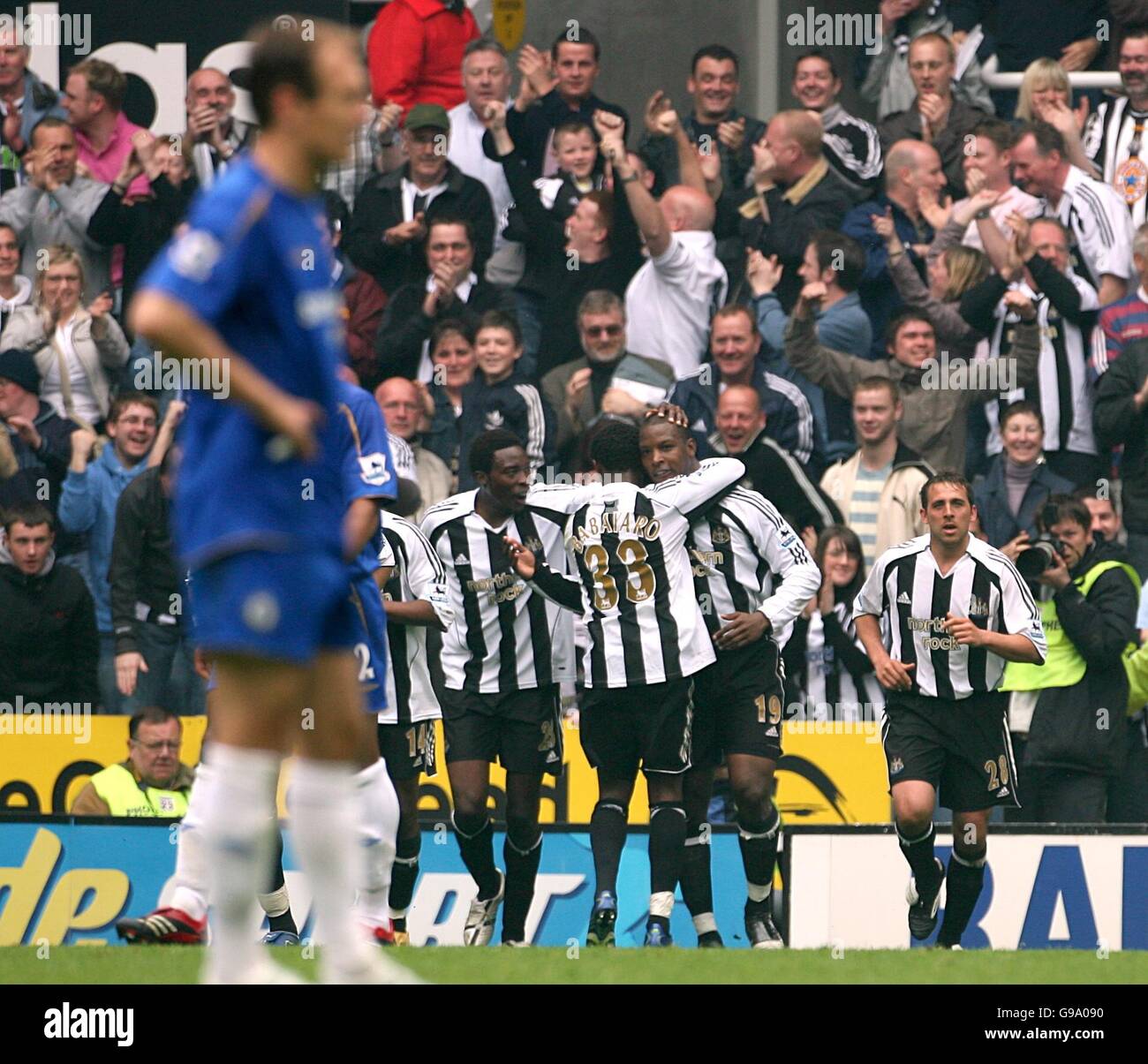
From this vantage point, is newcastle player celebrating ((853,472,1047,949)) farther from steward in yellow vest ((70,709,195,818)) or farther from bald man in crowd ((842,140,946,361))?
steward in yellow vest ((70,709,195,818))

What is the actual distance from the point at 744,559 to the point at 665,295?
3.16 metres

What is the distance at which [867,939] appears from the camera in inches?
405

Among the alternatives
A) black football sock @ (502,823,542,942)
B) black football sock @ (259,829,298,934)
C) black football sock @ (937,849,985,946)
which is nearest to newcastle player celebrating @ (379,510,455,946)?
black football sock @ (502,823,542,942)

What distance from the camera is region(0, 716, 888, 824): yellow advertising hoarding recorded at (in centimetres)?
1123

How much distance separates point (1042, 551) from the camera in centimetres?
1070

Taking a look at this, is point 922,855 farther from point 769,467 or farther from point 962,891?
point 769,467

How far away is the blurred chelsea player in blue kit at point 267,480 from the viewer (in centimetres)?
420

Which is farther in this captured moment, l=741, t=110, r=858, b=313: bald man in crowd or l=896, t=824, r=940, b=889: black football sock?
l=741, t=110, r=858, b=313: bald man in crowd

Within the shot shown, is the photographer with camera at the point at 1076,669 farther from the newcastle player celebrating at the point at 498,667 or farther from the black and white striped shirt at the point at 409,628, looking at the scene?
the black and white striped shirt at the point at 409,628

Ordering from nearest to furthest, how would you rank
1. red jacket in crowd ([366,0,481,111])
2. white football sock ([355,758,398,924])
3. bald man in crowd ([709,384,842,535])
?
white football sock ([355,758,398,924]), bald man in crowd ([709,384,842,535]), red jacket in crowd ([366,0,481,111])

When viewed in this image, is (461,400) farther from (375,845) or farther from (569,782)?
(375,845)

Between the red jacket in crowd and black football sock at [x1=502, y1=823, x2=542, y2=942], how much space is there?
564 cm

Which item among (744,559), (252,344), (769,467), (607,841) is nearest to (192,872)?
(252,344)

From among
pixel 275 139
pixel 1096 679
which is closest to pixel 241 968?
pixel 275 139
